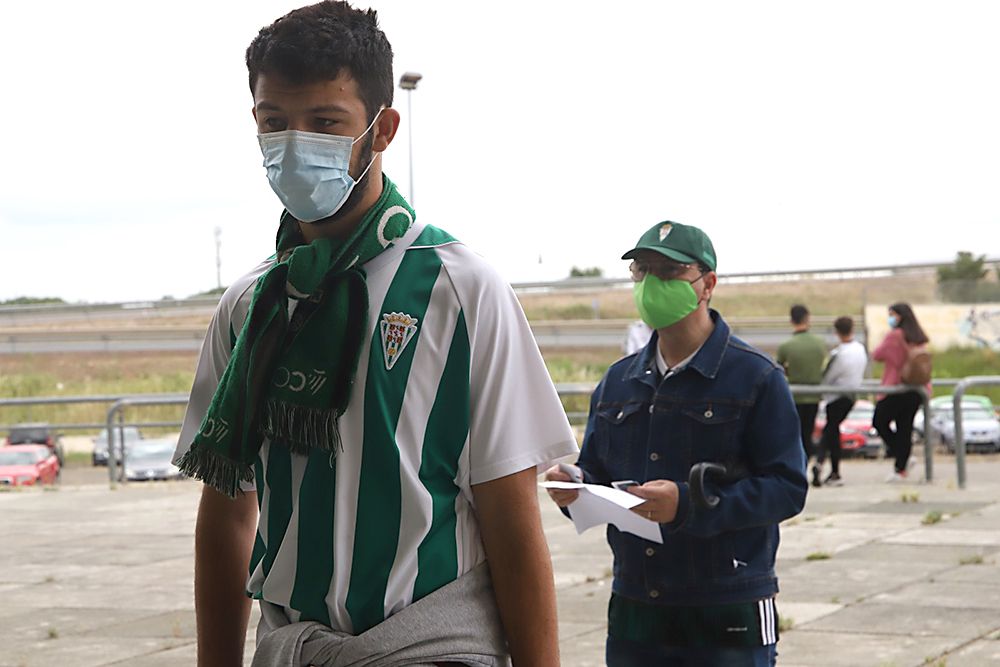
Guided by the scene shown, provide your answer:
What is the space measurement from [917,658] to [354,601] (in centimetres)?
464

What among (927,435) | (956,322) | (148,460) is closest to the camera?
Answer: (927,435)

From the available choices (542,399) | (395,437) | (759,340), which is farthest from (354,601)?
(759,340)

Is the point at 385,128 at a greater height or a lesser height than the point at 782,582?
greater

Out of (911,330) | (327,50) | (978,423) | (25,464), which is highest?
(327,50)

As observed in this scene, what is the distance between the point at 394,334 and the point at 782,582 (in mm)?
6455

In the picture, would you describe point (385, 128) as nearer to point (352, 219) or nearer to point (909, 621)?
point (352, 219)

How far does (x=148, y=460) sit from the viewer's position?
19281 millimetres

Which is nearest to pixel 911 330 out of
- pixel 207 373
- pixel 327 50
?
pixel 207 373

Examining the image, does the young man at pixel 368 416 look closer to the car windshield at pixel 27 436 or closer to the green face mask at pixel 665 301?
the green face mask at pixel 665 301

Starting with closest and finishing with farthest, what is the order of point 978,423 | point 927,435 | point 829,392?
point 829,392, point 927,435, point 978,423

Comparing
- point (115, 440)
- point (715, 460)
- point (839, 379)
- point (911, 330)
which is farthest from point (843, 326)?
point (715, 460)

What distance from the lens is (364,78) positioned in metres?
2.40

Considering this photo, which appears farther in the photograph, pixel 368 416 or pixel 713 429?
pixel 713 429

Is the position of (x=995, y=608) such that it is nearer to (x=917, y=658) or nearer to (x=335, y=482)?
(x=917, y=658)
